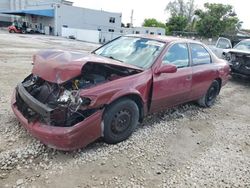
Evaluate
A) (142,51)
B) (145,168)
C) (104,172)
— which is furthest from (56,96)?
(142,51)

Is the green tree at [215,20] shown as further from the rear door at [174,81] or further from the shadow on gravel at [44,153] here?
the shadow on gravel at [44,153]

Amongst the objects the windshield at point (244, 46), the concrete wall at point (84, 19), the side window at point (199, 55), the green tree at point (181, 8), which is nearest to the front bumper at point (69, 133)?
the side window at point (199, 55)

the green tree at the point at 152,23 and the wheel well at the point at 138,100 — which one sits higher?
the green tree at the point at 152,23

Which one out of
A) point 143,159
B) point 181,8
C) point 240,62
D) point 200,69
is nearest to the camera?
point 143,159

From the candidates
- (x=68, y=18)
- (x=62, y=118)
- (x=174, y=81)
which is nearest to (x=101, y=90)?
(x=62, y=118)

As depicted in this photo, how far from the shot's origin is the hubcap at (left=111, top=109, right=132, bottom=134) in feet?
12.0

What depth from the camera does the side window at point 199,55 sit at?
5176 mm

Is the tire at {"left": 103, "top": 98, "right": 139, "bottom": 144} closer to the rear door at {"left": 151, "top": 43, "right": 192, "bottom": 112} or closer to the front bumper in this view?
the front bumper

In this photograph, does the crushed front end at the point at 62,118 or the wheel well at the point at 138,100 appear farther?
the wheel well at the point at 138,100

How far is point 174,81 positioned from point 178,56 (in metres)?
0.55

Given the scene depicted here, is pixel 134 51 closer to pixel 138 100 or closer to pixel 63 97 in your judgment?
pixel 138 100

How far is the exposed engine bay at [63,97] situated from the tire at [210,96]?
2625 millimetres

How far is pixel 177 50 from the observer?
4.75 m

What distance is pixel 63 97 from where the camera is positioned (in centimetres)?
329
